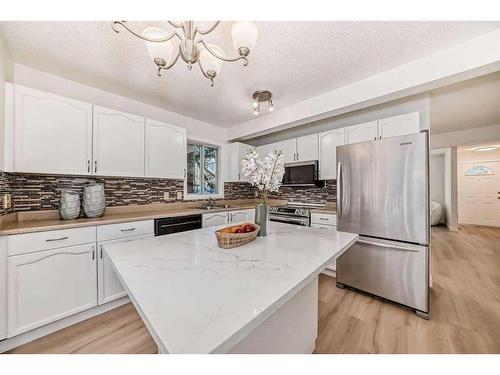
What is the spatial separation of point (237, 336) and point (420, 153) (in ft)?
7.00

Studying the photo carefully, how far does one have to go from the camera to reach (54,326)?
5.46 ft

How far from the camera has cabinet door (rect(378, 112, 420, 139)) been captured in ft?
7.36

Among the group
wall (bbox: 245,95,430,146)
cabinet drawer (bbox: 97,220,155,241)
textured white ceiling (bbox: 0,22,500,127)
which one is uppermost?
textured white ceiling (bbox: 0,22,500,127)

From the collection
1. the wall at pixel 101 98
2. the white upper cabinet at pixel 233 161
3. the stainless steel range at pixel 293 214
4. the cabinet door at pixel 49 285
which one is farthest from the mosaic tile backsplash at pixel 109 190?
the wall at pixel 101 98

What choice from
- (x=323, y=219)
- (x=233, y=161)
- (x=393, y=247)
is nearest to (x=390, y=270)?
(x=393, y=247)

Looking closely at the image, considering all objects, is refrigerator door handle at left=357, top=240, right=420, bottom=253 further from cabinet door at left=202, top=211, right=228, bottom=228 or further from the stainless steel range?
cabinet door at left=202, top=211, right=228, bottom=228

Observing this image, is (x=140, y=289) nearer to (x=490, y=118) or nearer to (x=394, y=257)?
(x=394, y=257)

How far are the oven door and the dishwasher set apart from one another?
1188mm

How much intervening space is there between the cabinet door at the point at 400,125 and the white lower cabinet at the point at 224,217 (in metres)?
→ 2.16

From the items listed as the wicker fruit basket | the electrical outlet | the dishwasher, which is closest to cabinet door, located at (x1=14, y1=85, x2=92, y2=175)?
the electrical outlet

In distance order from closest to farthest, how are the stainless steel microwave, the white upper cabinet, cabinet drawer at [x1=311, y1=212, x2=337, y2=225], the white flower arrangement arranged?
the white flower arrangement
cabinet drawer at [x1=311, y1=212, x2=337, y2=225]
the stainless steel microwave
the white upper cabinet

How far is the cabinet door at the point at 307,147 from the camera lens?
3.12m

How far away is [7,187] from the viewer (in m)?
1.73

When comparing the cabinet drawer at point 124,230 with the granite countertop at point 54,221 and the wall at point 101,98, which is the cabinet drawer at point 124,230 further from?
the wall at point 101,98
